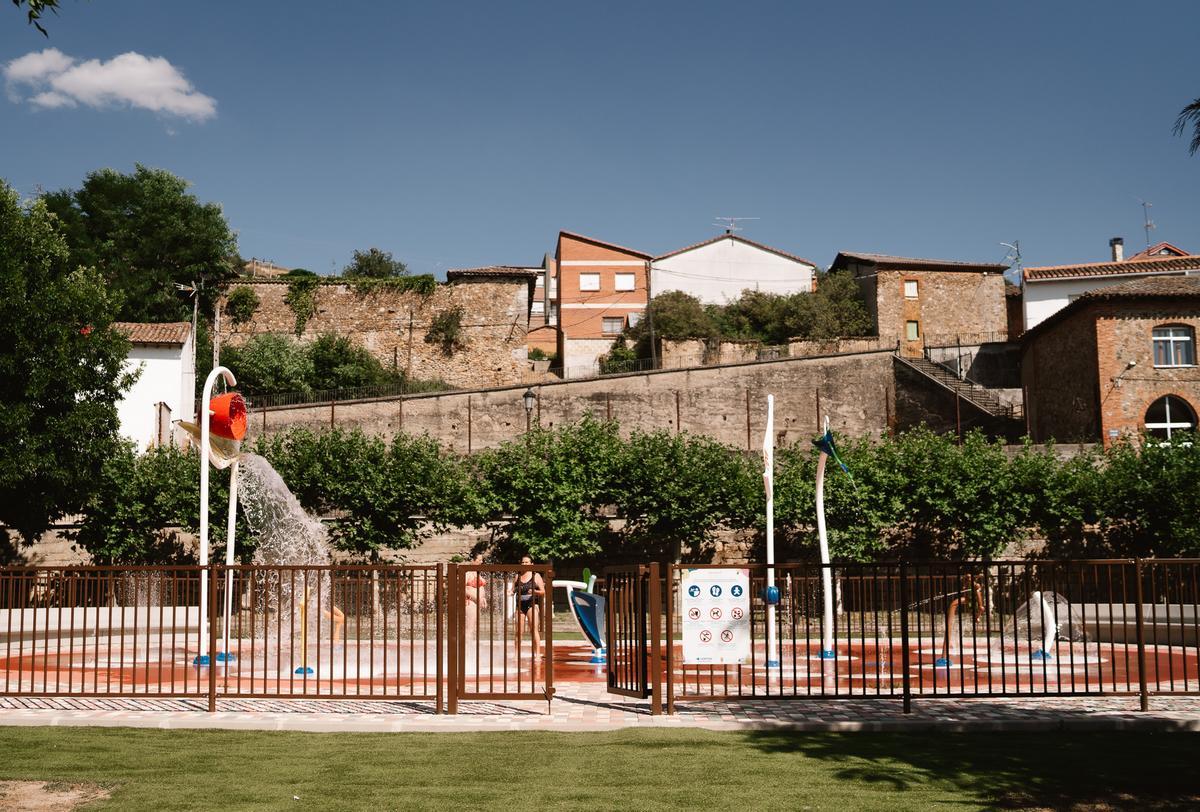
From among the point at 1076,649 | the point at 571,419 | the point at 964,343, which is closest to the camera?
the point at 1076,649

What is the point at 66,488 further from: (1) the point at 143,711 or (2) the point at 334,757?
(2) the point at 334,757

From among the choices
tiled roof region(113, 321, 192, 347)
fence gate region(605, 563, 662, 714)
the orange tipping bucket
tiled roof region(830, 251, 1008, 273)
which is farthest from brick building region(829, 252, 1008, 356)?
fence gate region(605, 563, 662, 714)

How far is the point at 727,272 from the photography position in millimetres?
57875

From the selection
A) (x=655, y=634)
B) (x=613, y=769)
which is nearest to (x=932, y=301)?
(x=655, y=634)

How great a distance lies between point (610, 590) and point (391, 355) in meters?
43.1

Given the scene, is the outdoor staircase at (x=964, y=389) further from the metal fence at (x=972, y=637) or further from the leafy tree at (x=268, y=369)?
the leafy tree at (x=268, y=369)

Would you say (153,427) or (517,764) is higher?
(153,427)

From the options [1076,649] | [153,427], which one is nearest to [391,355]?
[153,427]

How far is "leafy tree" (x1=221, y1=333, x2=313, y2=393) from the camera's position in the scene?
4619cm

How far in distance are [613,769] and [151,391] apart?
108 ft

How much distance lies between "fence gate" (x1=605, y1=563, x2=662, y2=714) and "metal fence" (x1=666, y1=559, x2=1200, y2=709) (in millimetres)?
193

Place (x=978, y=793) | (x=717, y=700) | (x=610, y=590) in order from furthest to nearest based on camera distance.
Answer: (x=610, y=590) < (x=717, y=700) < (x=978, y=793)

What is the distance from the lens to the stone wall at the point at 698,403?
41.5 metres

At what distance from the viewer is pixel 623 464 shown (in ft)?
99.5
